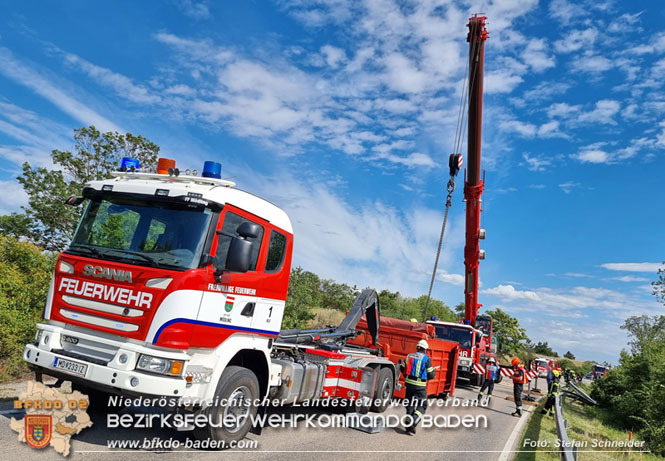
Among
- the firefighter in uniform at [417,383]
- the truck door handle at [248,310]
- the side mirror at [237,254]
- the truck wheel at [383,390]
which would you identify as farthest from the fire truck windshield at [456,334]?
the side mirror at [237,254]

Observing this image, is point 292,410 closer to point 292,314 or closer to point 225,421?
point 225,421

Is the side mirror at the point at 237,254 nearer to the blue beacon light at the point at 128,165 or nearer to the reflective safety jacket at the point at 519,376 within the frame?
the blue beacon light at the point at 128,165

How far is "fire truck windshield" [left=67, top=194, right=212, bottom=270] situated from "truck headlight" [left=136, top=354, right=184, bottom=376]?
3.12 ft

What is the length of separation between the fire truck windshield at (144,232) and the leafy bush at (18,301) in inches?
172

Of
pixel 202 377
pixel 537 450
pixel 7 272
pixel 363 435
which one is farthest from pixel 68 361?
pixel 537 450

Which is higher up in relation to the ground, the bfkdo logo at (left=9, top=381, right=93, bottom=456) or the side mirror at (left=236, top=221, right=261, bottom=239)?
the side mirror at (left=236, top=221, right=261, bottom=239)

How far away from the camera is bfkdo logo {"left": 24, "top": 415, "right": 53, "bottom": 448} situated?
5.12 m

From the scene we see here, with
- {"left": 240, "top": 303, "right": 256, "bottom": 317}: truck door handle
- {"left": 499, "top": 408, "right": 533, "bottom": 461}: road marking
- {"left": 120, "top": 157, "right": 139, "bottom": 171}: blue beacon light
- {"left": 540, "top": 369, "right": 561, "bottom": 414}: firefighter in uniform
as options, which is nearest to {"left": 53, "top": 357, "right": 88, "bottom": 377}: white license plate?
{"left": 240, "top": 303, "right": 256, "bottom": 317}: truck door handle

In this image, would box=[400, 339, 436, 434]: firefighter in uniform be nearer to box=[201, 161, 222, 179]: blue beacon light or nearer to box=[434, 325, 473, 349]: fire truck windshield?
box=[201, 161, 222, 179]: blue beacon light

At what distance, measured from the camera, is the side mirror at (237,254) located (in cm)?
521

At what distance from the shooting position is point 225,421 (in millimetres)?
5508

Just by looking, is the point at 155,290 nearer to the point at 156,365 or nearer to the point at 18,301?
the point at 156,365

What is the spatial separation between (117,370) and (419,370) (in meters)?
5.24

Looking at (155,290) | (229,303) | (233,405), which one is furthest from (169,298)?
(233,405)
